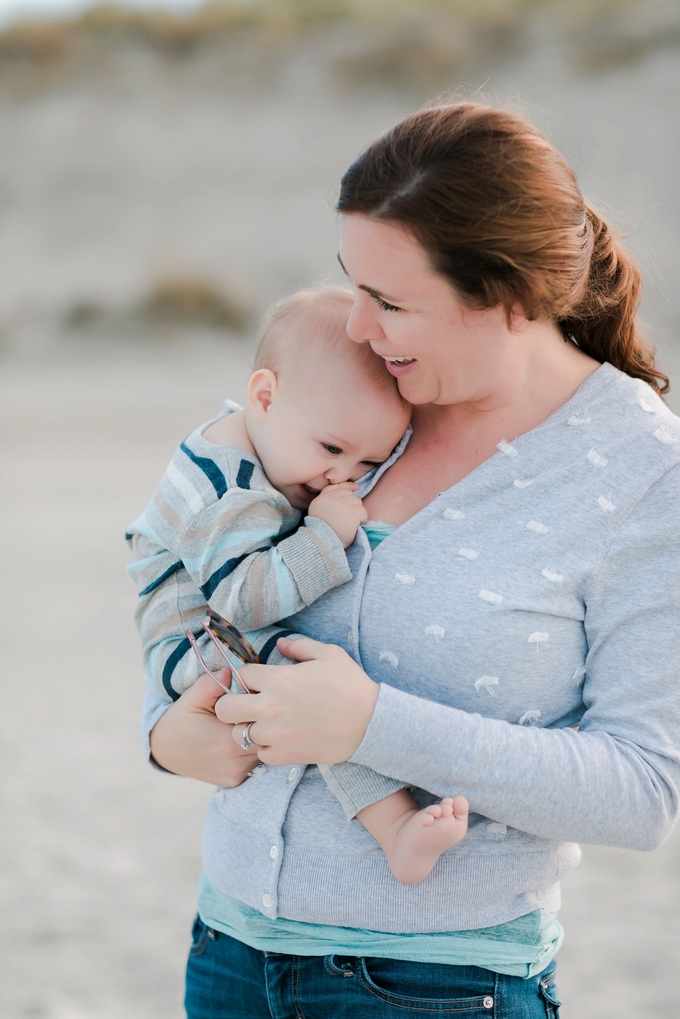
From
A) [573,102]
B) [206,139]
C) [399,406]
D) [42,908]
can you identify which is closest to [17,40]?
[206,139]

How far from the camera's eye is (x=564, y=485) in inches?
57.5

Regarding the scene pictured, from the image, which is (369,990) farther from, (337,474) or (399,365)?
(399,365)

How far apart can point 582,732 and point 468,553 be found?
11.5 inches

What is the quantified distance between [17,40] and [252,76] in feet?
13.7

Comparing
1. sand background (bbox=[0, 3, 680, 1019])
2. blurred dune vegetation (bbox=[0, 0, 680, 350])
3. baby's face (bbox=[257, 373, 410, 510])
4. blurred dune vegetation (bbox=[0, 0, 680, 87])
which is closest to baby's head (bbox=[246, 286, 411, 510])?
baby's face (bbox=[257, 373, 410, 510])

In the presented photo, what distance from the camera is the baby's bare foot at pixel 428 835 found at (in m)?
1.32

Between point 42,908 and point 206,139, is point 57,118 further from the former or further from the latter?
point 42,908

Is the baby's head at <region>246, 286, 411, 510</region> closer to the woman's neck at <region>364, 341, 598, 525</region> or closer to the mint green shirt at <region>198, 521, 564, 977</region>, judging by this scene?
the woman's neck at <region>364, 341, 598, 525</region>

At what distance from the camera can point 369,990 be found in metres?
1.44

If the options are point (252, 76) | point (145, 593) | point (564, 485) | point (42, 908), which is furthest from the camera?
point (252, 76)

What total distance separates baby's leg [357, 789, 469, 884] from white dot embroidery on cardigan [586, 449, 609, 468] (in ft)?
1.65

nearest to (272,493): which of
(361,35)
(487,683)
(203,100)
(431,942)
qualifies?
(487,683)

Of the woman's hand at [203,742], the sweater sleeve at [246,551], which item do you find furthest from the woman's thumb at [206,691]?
the sweater sleeve at [246,551]

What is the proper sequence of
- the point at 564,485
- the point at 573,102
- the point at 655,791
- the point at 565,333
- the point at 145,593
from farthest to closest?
the point at 573,102
the point at 145,593
the point at 565,333
the point at 564,485
the point at 655,791
